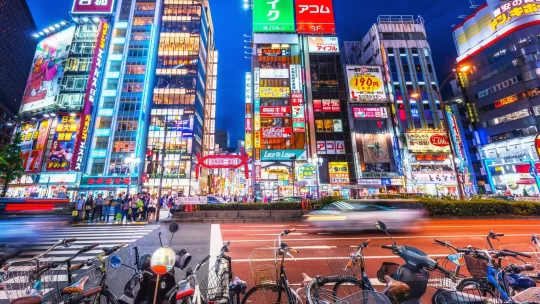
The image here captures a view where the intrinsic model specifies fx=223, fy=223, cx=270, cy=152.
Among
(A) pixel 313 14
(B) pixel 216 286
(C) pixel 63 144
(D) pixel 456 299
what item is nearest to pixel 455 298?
(D) pixel 456 299

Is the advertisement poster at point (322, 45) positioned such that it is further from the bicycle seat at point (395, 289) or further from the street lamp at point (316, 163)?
the bicycle seat at point (395, 289)

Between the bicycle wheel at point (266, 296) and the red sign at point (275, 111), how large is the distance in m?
34.1

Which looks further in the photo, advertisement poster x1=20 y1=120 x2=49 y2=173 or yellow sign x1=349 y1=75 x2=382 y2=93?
advertisement poster x1=20 y1=120 x2=49 y2=173

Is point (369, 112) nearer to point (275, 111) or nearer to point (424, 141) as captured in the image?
point (424, 141)

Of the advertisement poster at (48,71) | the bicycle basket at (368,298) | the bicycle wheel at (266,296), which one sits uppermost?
the advertisement poster at (48,71)

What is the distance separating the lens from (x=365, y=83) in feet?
125

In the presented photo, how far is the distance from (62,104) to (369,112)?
57461 mm

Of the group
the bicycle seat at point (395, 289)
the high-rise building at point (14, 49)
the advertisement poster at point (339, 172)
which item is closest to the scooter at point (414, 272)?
the bicycle seat at point (395, 289)

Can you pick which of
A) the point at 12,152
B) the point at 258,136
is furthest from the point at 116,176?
the point at 258,136

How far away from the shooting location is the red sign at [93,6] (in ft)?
157

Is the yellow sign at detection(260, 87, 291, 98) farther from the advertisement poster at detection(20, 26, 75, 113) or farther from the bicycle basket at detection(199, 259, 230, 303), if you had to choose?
the advertisement poster at detection(20, 26, 75, 113)

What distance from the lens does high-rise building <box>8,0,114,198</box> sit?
38.6 m

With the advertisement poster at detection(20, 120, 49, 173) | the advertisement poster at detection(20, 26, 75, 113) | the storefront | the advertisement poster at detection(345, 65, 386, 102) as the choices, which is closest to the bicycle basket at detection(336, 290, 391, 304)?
the advertisement poster at detection(345, 65, 386, 102)

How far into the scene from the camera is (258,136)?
36625 mm
